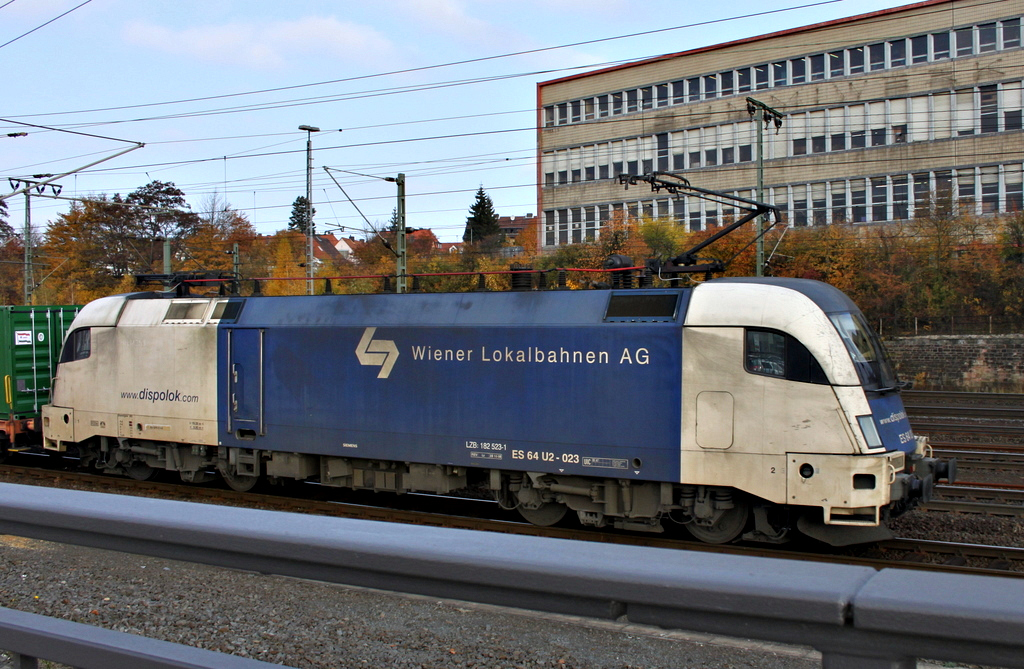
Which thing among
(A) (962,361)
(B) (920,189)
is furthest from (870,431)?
(B) (920,189)

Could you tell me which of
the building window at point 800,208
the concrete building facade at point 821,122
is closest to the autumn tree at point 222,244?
the concrete building facade at point 821,122

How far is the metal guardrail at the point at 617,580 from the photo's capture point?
1478 millimetres

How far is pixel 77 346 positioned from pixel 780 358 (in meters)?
12.0

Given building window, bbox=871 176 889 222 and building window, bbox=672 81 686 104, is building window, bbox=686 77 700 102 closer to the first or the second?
building window, bbox=672 81 686 104

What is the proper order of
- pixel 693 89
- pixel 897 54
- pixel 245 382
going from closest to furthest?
pixel 245 382
pixel 897 54
pixel 693 89

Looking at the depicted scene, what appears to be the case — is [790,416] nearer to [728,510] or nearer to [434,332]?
[728,510]

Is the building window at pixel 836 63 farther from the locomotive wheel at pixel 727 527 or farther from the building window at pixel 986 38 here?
the locomotive wheel at pixel 727 527

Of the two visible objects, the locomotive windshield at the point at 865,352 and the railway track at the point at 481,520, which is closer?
the locomotive windshield at the point at 865,352

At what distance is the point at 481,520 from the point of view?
10.7 metres

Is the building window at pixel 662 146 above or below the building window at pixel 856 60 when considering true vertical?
below

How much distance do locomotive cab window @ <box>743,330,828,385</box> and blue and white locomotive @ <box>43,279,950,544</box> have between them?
0.02 m

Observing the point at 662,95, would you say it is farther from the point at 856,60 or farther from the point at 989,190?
the point at 989,190

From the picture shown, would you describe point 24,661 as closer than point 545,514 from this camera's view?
Yes

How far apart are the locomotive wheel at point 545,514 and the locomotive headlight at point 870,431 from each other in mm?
3872
